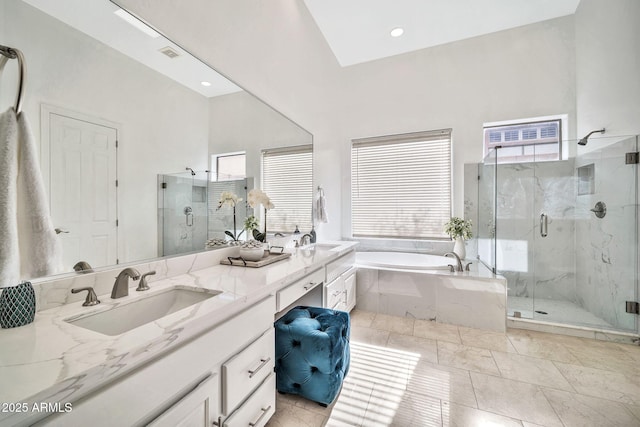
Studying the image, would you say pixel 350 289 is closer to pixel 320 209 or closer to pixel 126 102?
pixel 320 209

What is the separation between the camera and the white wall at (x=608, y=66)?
7.09 ft

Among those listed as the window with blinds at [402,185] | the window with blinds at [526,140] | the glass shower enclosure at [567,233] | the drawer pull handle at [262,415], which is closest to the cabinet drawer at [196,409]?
the drawer pull handle at [262,415]

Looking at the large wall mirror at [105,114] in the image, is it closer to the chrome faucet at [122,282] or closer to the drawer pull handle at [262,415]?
the chrome faucet at [122,282]

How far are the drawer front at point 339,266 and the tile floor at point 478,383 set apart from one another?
59cm

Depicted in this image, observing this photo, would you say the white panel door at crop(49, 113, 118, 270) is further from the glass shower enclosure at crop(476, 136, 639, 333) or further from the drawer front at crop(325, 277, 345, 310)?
the glass shower enclosure at crop(476, 136, 639, 333)

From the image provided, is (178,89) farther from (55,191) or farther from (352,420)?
(352,420)

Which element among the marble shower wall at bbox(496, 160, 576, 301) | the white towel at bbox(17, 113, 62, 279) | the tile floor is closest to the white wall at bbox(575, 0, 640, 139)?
the marble shower wall at bbox(496, 160, 576, 301)

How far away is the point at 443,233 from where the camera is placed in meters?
3.40

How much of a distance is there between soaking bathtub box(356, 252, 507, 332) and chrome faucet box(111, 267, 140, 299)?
2.26 meters

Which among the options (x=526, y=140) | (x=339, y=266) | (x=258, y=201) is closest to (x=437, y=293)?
(x=339, y=266)

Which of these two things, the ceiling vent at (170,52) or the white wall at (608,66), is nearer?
the ceiling vent at (170,52)

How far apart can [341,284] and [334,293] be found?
0.65 ft

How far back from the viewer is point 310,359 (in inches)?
56.9

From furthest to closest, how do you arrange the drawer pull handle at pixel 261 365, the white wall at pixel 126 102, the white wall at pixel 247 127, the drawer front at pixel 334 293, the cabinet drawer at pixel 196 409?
the drawer front at pixel 334 293
the white wall at pixel 247 127
the drawer pull handle at pixel 261 365
the white wall at pixel 126 102
the cabinet drawer at pixel 196 409
